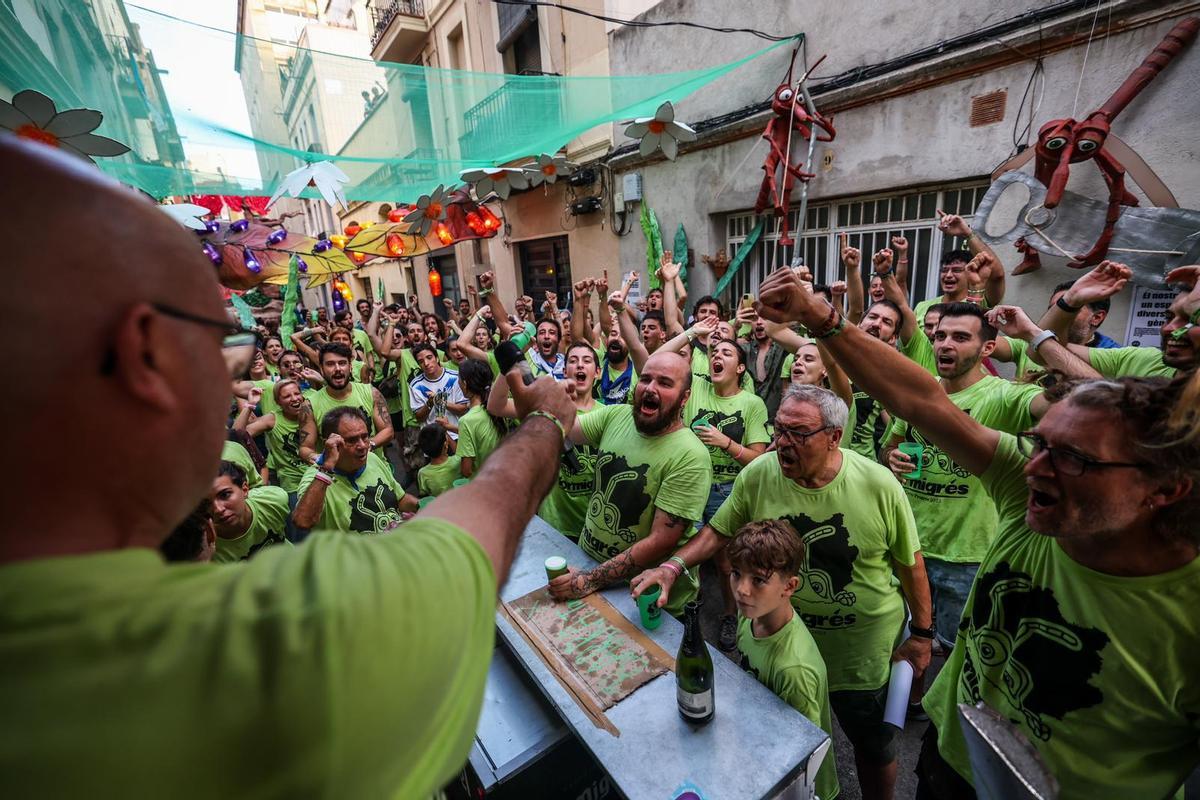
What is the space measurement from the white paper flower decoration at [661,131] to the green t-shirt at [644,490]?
12.8ft

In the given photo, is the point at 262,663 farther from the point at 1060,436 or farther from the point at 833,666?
the point at 833,666

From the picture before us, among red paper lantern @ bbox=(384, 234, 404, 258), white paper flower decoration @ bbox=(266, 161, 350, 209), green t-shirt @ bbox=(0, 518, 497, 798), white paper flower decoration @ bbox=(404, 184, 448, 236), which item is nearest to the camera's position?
green t-shirt @ bbox=(0, 518, 497, 798)

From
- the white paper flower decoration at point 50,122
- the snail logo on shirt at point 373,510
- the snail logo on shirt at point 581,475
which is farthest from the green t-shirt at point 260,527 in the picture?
the white paper flower decoration at point 50,122

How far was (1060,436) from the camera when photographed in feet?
4.96

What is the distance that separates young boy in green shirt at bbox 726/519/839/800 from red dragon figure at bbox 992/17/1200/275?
14.4 feet

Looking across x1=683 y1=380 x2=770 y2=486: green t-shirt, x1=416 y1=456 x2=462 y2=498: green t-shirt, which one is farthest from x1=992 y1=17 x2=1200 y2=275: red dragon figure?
x1=416 y1=456 x2=462 y2=498: green t-shirt

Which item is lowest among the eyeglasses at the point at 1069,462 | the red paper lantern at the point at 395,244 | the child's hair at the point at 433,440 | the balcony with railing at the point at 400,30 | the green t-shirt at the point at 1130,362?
the child's hair at the point at 433,440

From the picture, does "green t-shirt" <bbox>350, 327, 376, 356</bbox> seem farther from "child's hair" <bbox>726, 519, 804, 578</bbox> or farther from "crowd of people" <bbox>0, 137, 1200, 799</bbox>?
"child's hair" <bbox>726, 519, 804, 578</bbox>

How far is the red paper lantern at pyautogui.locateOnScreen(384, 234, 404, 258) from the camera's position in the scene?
9968mm

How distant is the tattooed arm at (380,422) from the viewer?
5.25m

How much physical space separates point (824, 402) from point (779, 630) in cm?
101

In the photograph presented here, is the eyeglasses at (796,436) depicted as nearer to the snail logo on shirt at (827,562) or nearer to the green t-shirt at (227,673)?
the snail logo on shirt at (827,562)

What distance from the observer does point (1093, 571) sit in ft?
4.99

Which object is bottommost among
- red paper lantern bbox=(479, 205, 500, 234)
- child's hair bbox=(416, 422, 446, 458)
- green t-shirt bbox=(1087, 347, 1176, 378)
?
child's hair bbox=(416, 422, 446, 458)
